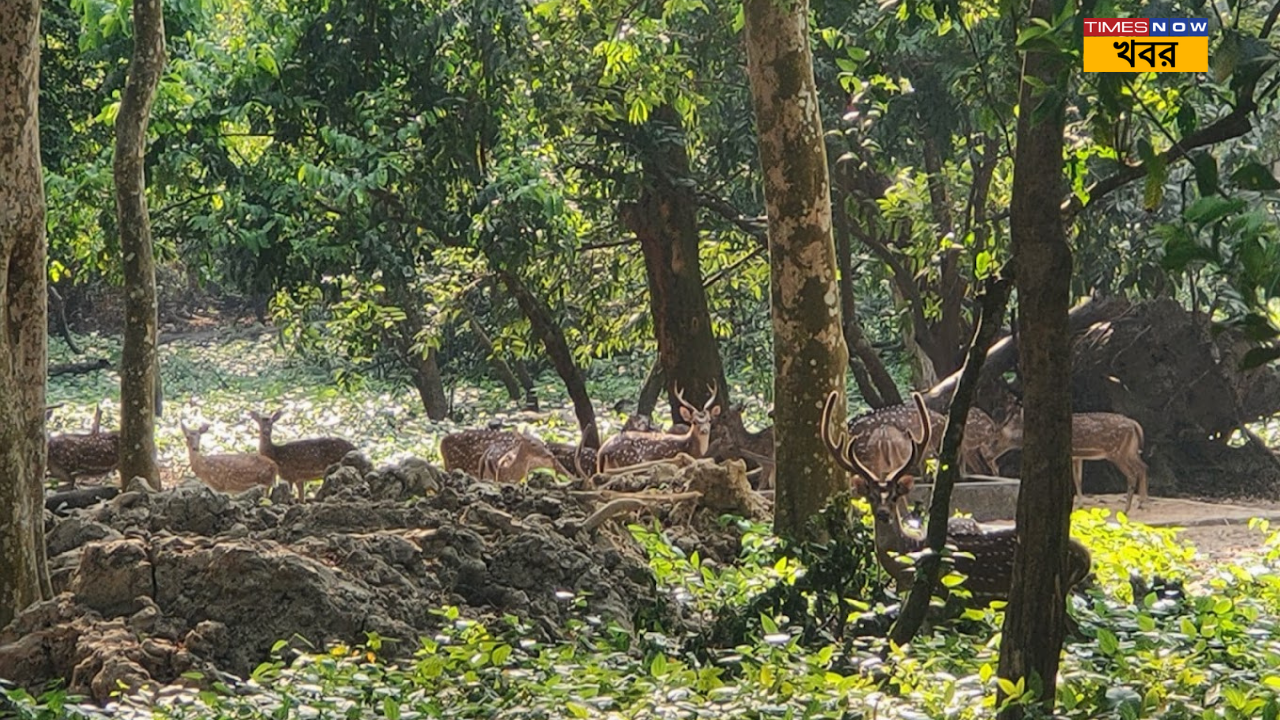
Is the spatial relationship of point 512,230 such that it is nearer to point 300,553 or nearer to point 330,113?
point 330,113

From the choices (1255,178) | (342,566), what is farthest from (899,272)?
(1255,178)

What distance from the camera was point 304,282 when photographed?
15.1 m

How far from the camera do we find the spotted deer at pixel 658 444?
42.2ft

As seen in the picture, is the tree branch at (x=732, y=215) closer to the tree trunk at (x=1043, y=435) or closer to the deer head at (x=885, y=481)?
the deer head at (x=885, y=481)

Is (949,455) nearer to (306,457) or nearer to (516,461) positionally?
(516,461)

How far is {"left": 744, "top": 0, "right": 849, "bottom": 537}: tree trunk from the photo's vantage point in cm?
949

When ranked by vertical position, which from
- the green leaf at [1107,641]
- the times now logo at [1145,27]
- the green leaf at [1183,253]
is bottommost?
the green leaf at [1107,641]

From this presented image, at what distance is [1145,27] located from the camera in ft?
17.6

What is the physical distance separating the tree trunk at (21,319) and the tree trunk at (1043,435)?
4.22m

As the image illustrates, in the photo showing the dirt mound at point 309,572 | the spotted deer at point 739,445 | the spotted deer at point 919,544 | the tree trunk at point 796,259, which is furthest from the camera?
the spotted deer at point 739,445

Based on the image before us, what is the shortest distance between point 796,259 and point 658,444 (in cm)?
389

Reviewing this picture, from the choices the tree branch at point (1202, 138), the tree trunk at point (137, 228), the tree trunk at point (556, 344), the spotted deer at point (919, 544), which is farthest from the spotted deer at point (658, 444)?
the tree branch at point (1202, 138)

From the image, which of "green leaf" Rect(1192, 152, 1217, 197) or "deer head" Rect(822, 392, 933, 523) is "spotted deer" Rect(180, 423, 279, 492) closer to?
"deer head" Rect(822, 392, 933, 523)

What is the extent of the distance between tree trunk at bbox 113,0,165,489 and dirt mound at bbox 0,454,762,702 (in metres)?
1.42
